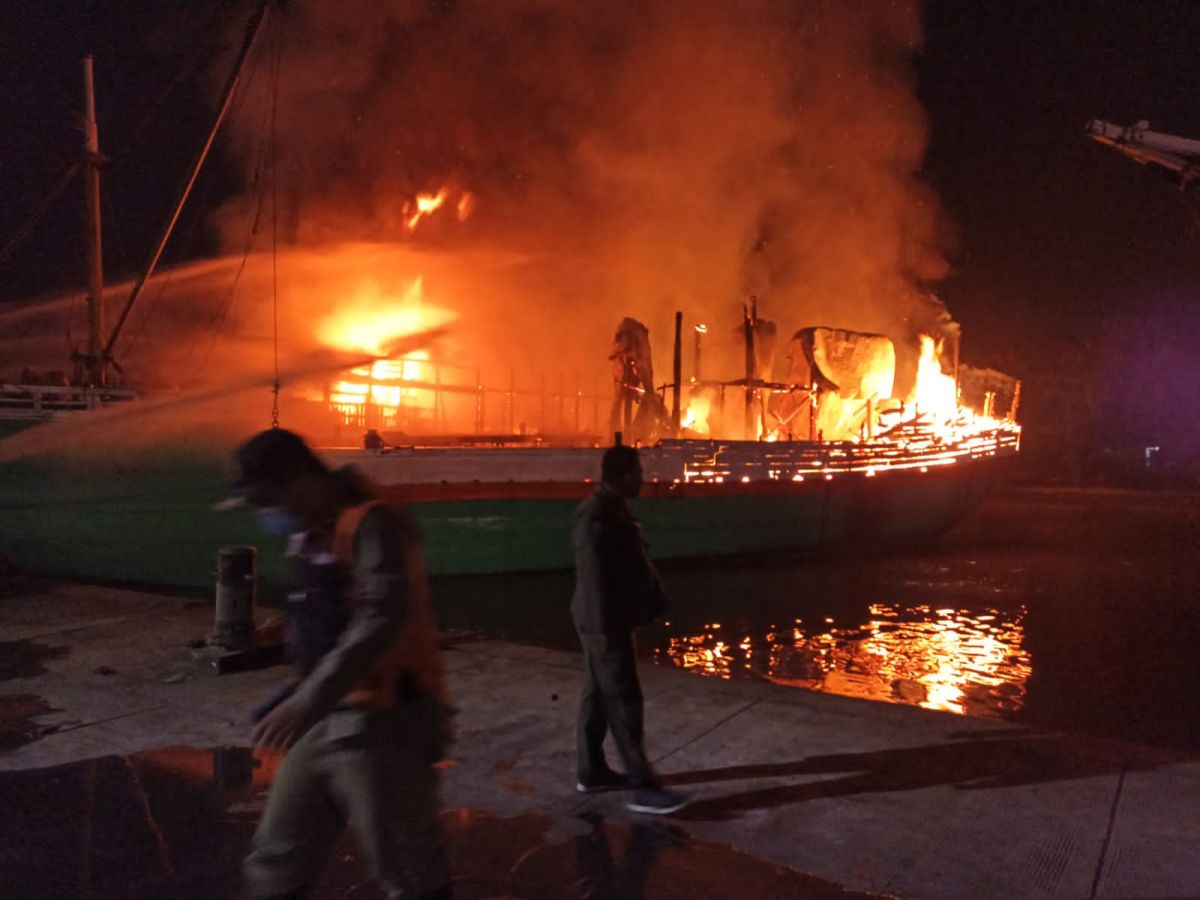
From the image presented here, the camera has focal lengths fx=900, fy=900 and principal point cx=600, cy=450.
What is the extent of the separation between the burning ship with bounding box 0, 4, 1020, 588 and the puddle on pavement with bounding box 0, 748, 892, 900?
1752mm

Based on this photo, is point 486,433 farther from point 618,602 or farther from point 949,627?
point 618,602

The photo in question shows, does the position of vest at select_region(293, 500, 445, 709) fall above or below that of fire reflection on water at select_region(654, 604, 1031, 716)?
above

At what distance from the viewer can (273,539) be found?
474 inches

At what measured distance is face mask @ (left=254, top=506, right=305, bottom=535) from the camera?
2.53 m

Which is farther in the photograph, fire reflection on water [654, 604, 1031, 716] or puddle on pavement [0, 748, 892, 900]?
fire reflection on water [654, 604, 1031, 716]

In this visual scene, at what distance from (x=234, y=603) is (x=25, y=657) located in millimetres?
1780

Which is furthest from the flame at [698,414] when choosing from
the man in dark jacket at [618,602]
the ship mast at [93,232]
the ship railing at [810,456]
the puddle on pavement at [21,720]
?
the man in dark jacket at [618,602]

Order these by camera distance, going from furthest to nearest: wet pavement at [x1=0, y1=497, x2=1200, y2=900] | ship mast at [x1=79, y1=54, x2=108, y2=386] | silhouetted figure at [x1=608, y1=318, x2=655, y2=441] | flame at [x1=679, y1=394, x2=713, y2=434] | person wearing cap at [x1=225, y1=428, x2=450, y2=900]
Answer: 1. flame at [x1=679, y1=394, x2=713, y2=434]
2. silhouetted figure at [x1=608, y1=318, x2=655, y2=441]
3. ship mast at [x1=79, y1=54, x2=108, y2=386]
4. wet pavement at [x1=0, y1=497, x2=1200, y2=900]
5. person wearing cap at [x1=225, y1=428, x2=450, y2=900]

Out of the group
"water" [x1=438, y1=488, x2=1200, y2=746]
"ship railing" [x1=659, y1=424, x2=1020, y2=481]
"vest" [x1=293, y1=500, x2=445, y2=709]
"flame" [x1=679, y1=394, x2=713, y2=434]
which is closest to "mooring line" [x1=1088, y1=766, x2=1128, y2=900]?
"water" [x1=438, y1=488, x2=1200, y2=746]

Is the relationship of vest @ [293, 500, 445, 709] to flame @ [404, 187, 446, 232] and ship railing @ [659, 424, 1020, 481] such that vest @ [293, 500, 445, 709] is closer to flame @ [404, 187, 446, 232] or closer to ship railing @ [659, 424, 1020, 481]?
ship railing @ [659, 424, 1020, 481]

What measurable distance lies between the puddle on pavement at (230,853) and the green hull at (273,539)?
24.2 ft

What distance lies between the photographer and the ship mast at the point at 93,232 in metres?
14.5

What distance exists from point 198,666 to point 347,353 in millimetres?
14548

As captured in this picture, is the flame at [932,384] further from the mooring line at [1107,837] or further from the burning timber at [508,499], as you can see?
the mooring line at [1107,837]
